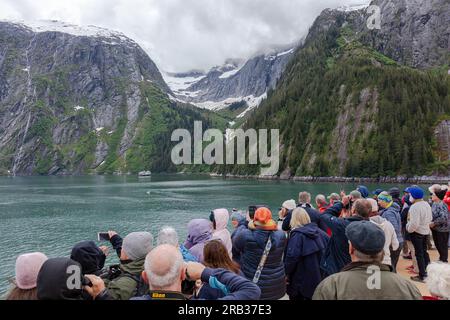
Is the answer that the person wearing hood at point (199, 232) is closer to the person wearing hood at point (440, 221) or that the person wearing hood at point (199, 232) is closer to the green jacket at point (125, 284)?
the green jacket at point (125, 284)

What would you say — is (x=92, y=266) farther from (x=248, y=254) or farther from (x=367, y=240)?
(x=367, y=240)

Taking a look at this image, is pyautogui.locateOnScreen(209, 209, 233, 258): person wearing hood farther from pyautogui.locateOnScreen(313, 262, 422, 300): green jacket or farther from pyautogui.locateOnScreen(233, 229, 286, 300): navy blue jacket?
pyautogui.locateOnScreen(313, 262, 422, 300): green jacket

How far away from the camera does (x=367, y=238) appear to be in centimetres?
423

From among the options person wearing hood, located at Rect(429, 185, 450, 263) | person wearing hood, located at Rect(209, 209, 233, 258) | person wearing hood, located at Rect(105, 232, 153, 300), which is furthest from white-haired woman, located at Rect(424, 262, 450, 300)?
person wearing hood, located at Rect(429, 185, 450, 263)

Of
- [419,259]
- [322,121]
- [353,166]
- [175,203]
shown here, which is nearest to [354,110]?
[322,121]

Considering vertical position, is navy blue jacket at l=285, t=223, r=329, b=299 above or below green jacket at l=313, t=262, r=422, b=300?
below

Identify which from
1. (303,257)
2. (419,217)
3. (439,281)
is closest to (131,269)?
(303,257)

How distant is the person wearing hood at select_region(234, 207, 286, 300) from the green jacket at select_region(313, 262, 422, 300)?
2.73 meters

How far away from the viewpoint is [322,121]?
509 ft

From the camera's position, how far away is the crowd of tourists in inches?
159

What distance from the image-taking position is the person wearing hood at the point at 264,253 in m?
6.91

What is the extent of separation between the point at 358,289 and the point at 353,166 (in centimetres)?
13077

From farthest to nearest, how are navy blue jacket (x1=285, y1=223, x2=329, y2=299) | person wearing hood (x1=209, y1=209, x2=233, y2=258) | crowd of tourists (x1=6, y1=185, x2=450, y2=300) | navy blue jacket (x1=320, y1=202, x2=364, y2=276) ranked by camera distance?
person wearing hood (x1=209, y1=209, x2=233, y2=258)
navy blue jacket (x1=320, y1=202, x2=364, y2=276)
navy blue jacket (x1=285, y1=223, x2=329, y2=299)
crowd of tourists (x1=6, y1=185, x2=450, y2=300)

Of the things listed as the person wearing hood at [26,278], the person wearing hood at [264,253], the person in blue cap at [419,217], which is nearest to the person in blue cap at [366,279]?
the person wearing hood at [264,253]
